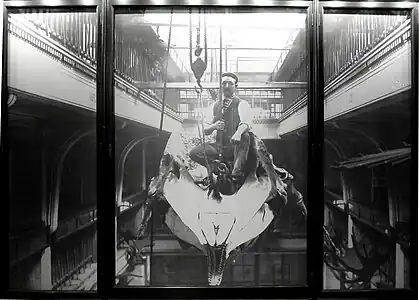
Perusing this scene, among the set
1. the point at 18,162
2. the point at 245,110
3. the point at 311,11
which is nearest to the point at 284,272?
the point at 245,110

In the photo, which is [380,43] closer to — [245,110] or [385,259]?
[245,110]

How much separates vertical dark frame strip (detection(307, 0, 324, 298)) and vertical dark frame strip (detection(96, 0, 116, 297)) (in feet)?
3.66

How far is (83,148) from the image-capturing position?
2248 mm

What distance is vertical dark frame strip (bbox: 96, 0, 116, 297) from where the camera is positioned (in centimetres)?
222

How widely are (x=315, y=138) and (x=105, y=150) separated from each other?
1188mm

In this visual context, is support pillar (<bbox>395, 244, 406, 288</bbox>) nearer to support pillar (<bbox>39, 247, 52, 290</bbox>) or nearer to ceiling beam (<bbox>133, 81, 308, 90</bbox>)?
ceiling beam (<bbox>133, 81, 308, 90</bbox>)

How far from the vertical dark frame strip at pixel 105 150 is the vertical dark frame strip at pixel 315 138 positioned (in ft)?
3.66

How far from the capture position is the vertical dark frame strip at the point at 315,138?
2242 millimetres

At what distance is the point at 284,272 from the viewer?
2.27 m

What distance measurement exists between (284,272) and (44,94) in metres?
1.70

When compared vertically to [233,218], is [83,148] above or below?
above

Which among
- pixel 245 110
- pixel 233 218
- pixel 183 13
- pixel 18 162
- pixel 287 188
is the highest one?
pixel 183 13

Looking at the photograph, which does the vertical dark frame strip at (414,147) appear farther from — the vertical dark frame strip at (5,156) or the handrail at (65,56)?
the vertical dark frame strip at (5,156)

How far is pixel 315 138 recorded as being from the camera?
2.24 m
